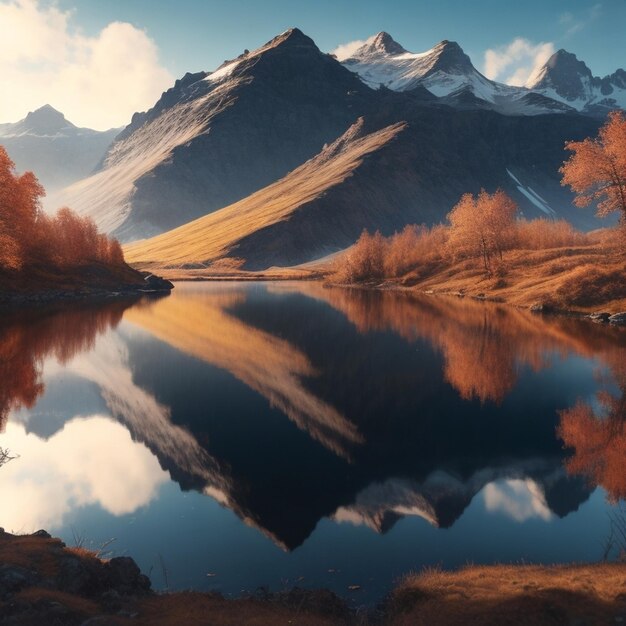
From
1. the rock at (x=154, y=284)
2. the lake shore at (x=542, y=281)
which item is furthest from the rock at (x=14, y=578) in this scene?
the rock at (x=154, y=284)

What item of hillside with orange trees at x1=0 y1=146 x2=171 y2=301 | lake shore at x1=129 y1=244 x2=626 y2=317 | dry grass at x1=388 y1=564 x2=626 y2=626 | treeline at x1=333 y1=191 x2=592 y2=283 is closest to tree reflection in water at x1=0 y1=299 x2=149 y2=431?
hillside with orange trees at x1=0 y1=146 x2=171 y2=301

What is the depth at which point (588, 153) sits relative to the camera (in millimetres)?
75250

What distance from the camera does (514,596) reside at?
12.0m

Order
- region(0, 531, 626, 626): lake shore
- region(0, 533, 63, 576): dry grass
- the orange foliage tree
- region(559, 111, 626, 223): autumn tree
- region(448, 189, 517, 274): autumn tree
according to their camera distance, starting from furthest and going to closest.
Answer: region(448, 189, 517, 274): autumn tree → region(559, 111, 626, 223): autumn tree → the orange foliage tree → region(0, 533, 63, 576): dry grass → region(0, 531, 626, 626): lake shore

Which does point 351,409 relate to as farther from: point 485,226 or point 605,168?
point 485,226

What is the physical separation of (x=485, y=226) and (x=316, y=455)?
9829cm

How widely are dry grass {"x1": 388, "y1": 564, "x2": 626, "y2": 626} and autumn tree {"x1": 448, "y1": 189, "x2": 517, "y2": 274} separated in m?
105

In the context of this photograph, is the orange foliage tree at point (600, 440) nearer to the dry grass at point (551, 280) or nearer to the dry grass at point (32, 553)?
the dry grass at point (32, 553)

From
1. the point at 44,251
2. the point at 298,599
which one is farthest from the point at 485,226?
the point at 298,599

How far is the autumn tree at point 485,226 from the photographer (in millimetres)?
112375

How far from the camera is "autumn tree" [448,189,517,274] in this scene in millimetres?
112375

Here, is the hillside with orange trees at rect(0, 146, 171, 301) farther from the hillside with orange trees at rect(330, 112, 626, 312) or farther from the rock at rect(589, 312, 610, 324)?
the rock at rect(589, 312, 610, 324)

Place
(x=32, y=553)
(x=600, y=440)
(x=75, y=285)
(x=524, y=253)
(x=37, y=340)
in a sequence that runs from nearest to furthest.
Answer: (x=32, y=553)
(x=600, y=440)
(x=37, y=340)
(x=75, y=285)
(x=524, y=253)

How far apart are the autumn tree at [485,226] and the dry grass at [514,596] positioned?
105288mm
